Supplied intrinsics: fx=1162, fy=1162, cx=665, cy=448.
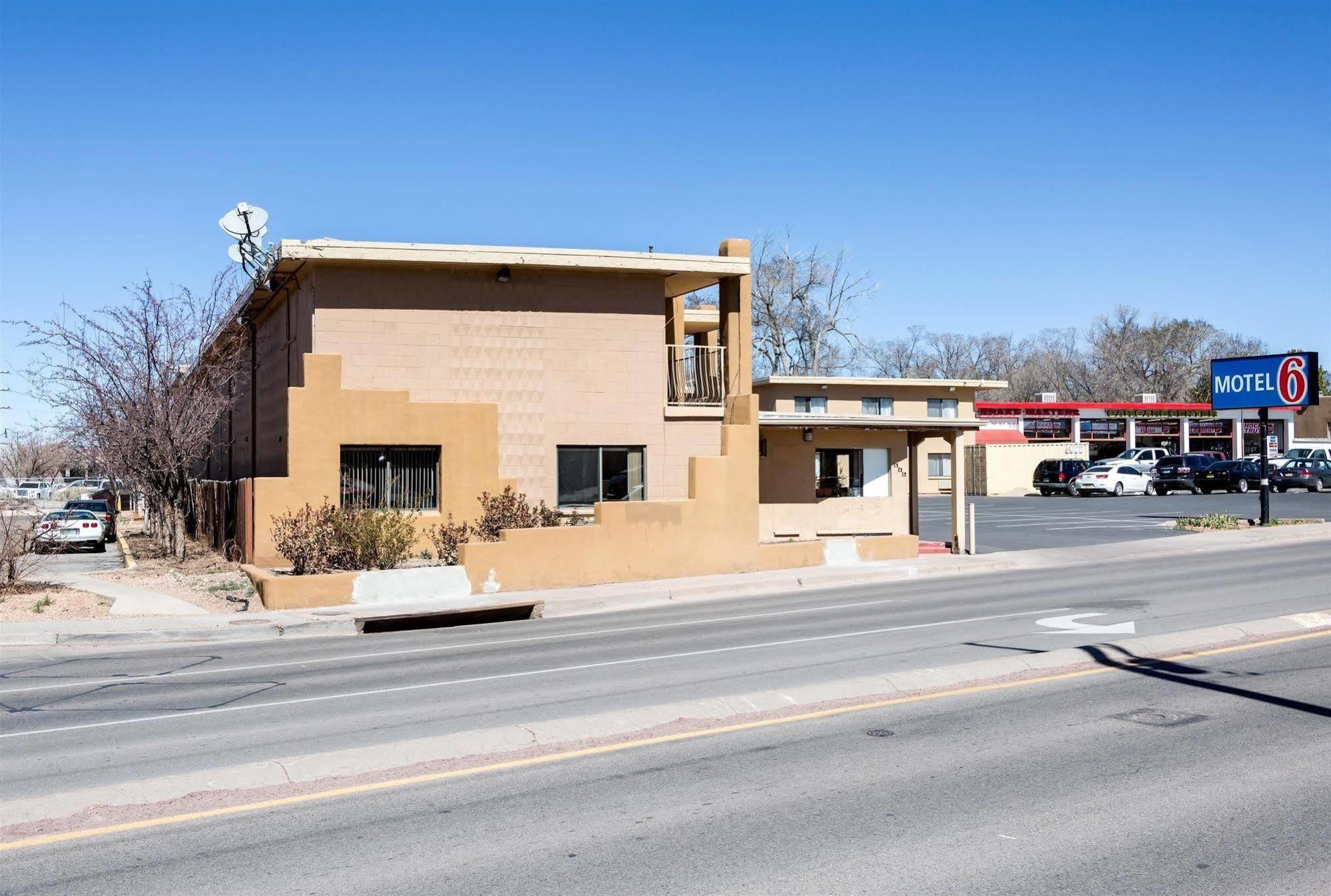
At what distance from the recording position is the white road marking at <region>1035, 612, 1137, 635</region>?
544 inches

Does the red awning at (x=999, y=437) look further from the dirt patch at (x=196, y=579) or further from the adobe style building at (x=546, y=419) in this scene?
the dirt patch at (x=196, y=579)

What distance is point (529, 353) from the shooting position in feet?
76.8

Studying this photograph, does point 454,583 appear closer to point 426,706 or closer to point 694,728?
point 426,706

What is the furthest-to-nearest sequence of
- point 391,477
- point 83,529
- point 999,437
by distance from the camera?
point 999,437 < point 83,529 < point 391,477

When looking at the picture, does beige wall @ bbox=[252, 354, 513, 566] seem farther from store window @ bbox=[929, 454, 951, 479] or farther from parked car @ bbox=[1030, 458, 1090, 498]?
parked car @ bbox=[1030, 458, 1090, 498]

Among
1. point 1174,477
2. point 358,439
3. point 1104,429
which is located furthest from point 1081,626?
point 1104,429

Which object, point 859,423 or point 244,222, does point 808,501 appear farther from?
point 244,222

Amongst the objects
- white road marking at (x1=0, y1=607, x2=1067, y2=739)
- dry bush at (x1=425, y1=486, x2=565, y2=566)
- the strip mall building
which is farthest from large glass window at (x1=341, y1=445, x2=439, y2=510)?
the strip mall building

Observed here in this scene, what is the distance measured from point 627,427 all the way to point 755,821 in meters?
17.6

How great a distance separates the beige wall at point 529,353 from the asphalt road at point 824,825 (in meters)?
15.0

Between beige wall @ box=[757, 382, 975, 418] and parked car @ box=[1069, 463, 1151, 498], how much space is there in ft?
19.5

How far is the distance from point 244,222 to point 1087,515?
28.9 metres

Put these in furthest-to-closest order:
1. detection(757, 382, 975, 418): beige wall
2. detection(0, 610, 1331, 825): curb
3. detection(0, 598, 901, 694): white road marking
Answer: detection(757, 382, 975, 418): beige wall < detection(0, 598, 901, 694): white road marking < detection(0, 610, 1331, 825): curb

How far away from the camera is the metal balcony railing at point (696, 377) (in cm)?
2531
